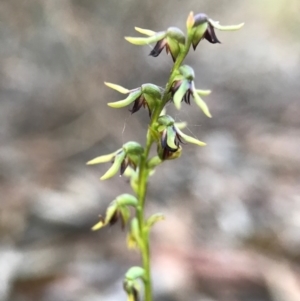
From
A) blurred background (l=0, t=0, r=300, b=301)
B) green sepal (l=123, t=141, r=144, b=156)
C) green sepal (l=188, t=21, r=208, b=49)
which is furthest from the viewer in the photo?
blurred background (l=0, t=0, r=300, b=301)

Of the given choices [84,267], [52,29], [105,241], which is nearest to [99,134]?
[105,241]

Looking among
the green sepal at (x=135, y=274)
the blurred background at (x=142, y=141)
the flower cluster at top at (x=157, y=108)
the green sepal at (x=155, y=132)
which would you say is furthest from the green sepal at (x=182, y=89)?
the green sepal at (x=135, y=274)

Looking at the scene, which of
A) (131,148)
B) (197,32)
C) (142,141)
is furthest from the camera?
(142,141)

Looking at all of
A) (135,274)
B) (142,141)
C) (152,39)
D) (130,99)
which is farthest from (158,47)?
(142,141)

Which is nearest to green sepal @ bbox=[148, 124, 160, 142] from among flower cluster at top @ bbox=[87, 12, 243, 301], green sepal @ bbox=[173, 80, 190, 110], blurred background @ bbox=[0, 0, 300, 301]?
flower cluster at top @ bbox=[87, 12, 243, 301]

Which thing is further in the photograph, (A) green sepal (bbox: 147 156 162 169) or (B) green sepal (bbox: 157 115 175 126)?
(A) green sepal (bbox: 147 156 162 169)

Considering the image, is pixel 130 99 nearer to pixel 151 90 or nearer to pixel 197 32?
pixel 151 90

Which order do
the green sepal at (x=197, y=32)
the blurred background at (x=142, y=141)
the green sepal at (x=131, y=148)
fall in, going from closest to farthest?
the green sepal at (x=197, y=32) < the green sepal at (x=131, y=148) < the blurred background at (x=142, y=141)

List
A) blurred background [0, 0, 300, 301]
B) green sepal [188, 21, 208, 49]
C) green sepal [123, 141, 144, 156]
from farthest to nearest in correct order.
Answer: blurred background [0, 0, 300, 301] → green sepal [123, 141, 144, 156] → green sepal [188, 21, 208, 49]

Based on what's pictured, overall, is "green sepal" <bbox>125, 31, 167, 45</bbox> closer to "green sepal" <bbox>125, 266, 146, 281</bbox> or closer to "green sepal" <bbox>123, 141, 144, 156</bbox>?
"green sepal" <bbox>123, 141, 144, 156</bbox>

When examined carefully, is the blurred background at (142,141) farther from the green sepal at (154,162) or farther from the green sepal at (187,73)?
the green sepal at (187,73)
